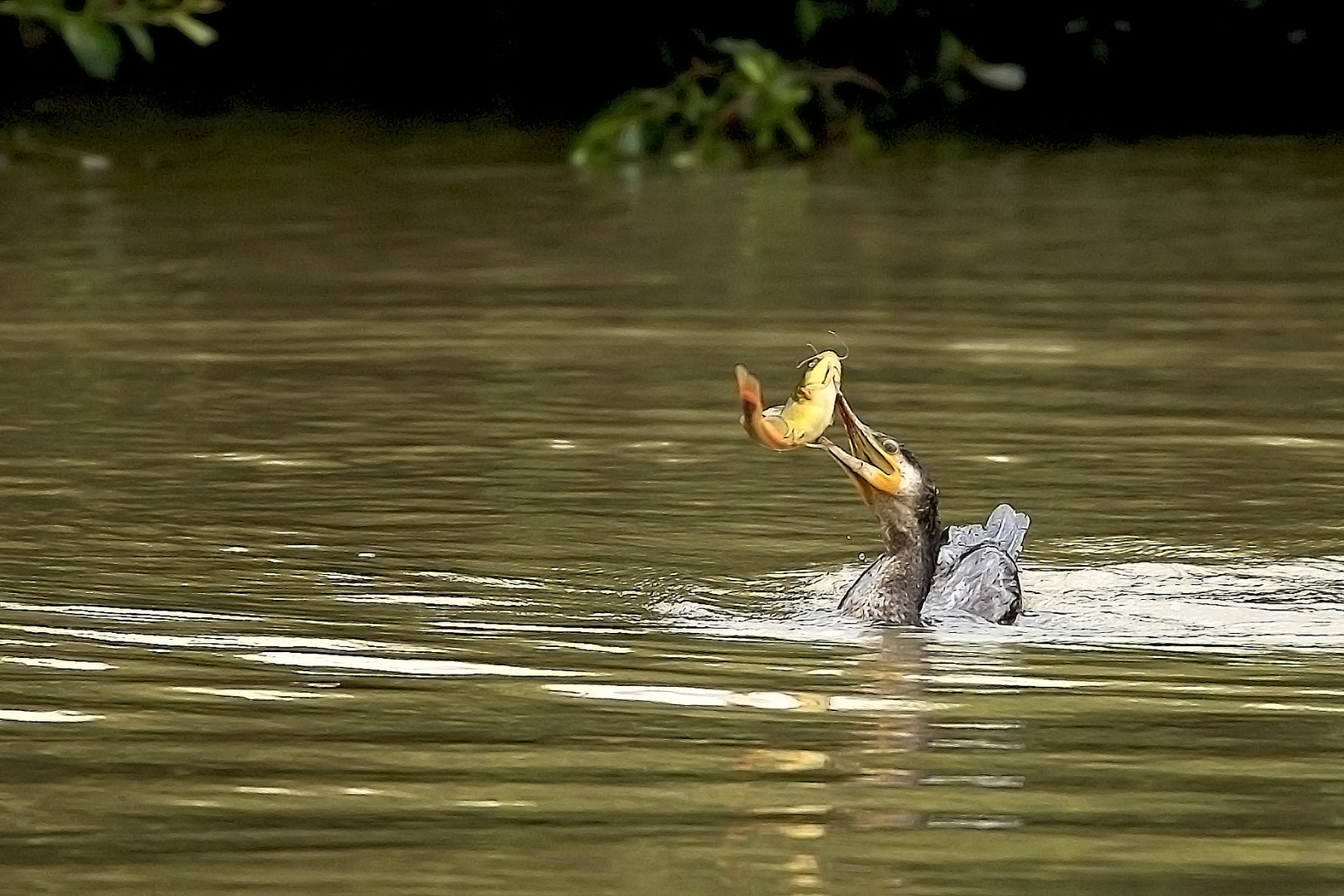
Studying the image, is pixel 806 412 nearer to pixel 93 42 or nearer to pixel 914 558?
pixel 914 558

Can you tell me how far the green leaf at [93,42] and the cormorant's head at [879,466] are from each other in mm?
5180

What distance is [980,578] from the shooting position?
4238 millimetres

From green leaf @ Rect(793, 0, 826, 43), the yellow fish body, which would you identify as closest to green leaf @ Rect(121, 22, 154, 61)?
green leaf @ Rect(793, 0, 826, 43)

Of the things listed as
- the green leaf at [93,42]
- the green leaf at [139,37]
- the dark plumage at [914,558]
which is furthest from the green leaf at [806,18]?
the dark plumage at [914,558]

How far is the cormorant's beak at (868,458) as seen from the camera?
424 centimetres

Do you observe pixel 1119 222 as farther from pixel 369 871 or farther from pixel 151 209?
Answer: pixel 369 871

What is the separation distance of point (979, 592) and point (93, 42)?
5465 mm

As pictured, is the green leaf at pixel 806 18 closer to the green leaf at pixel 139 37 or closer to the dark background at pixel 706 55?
the dark background at pixel 706 55

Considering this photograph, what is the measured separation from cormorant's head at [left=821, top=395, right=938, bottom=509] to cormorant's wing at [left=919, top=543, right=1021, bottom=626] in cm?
12

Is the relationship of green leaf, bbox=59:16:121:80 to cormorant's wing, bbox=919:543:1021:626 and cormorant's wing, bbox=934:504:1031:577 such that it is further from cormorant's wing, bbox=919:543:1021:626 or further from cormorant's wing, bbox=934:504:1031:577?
cormorant's wing, bbox=919:543:1021:626

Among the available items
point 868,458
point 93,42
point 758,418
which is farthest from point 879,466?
point 93,42

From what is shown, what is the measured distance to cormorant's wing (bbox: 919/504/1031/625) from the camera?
165 inches

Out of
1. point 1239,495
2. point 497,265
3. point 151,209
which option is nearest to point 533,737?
point 1239,495

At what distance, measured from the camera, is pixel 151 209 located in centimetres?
1023
